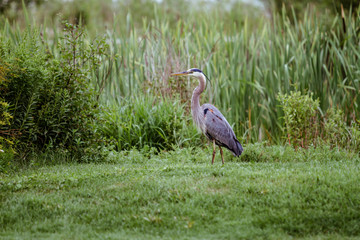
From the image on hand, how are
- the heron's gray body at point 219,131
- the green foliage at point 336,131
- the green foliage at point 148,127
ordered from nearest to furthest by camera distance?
the heron's gray body at point 219,131 < the green foliage at point 336,131 < the green foliage at point 148,127

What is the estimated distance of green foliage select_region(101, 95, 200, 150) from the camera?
26.3 feet

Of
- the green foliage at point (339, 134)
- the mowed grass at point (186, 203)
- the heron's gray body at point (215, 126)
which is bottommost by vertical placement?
the green foliage at point (339, 134)

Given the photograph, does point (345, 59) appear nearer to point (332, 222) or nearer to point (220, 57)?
point (220, 57)

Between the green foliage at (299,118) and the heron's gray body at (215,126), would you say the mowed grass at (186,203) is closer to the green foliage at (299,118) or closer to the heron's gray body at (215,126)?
Result: the heron's gray body at (215,126)

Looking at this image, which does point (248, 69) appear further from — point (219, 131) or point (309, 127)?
point (219, 131)

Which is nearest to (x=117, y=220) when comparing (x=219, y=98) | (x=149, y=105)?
(x=149, y=105)

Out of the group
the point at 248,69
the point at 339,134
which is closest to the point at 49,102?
the point at 248,69

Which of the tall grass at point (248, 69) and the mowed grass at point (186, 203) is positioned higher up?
the tall grass at point (248, 69)

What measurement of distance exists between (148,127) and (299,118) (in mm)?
2818

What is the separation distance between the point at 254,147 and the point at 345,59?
3.39 m

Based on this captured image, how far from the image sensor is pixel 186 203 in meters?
4.44

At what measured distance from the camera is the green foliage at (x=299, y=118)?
7152 mm

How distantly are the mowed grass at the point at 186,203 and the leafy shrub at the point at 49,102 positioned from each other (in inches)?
44.1

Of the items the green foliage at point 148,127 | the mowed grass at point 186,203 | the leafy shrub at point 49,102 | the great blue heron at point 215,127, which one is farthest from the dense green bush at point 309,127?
the leafy shrub at point 49,102
